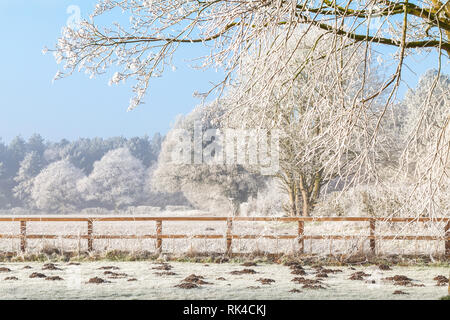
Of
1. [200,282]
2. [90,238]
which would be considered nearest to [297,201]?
[90,238]

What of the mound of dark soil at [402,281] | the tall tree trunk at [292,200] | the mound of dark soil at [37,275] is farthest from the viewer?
the tall tree trunk at [292,200]

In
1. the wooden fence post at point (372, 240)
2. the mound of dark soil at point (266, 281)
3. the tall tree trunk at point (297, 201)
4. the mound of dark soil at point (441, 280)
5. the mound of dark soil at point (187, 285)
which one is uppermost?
the tall tree trunk at point (297, 201)

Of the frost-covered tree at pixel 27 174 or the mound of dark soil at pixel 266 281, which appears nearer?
the mound of dark soil at pixel 266 281

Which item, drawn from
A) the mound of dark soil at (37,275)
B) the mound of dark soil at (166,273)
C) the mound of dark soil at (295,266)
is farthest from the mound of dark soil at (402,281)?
the mound of dark soil at (37,275)

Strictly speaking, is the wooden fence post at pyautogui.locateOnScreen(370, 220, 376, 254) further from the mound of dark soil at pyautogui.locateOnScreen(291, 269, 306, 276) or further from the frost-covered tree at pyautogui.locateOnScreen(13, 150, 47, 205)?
the frost-covered tree at pyautogui.locateOnScreen(13, 150, 47, 205)

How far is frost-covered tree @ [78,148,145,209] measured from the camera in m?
29.2

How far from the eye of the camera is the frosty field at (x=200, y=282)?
6.04 metres

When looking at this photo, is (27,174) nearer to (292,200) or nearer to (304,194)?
(292,200)

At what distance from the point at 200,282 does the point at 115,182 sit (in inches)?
970

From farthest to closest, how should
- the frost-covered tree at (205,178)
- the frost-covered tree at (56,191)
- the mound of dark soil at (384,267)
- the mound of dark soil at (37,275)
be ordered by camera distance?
the frost-covered tree at (56,191), the frost-covered tree at (205,178), the mound of dark soil at (384,267), the mound of dark soil at (37,275)

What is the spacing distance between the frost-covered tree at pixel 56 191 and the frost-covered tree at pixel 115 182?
0.72m

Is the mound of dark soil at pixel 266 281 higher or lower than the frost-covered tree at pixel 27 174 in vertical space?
lower

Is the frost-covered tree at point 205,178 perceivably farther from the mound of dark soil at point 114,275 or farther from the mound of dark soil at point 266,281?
the mound of dark soil at point 266,281

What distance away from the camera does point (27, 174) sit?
34.4m
